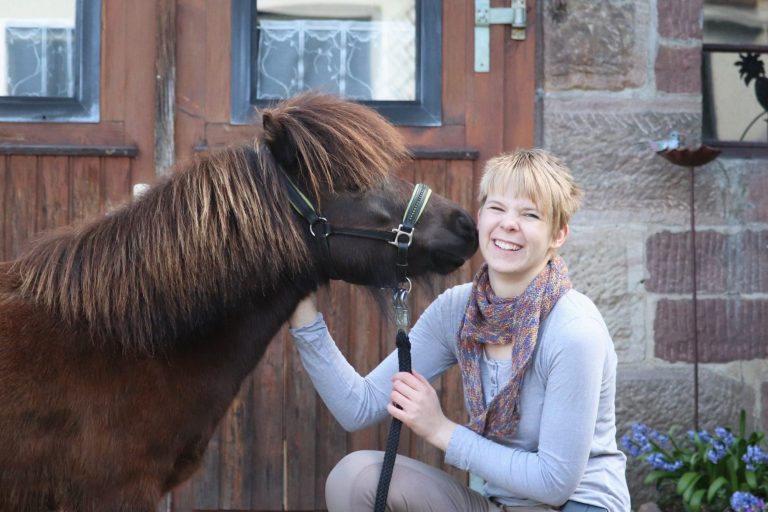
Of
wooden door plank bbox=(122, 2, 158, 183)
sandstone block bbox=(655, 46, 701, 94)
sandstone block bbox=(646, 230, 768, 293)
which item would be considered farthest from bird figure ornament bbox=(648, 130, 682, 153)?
wooden door plank bbox=(122, 2, 158, 183)

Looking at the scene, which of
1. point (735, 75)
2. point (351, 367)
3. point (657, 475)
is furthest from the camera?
point (735, 75)

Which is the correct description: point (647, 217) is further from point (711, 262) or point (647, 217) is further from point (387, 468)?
point (387, 468)

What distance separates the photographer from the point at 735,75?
409 cm

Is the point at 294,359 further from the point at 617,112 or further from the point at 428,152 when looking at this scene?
the point at 617,112

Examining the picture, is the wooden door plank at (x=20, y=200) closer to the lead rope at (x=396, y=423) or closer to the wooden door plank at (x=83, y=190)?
the wooden door plank at (x=83, y=190)

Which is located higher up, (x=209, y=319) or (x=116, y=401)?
(x=209, y=319)

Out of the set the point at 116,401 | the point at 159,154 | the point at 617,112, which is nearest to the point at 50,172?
the point at 159,154

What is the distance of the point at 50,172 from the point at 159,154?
442 mm

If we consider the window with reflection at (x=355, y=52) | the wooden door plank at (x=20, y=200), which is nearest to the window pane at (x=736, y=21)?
the window with reflection at (x=355, y=52)

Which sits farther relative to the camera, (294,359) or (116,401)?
(294,359)

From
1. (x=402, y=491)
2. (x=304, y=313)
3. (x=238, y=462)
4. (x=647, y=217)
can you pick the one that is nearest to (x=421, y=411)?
(x=402, y=491)

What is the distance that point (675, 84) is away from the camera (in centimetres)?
386

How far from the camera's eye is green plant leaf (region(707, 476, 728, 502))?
346 cm

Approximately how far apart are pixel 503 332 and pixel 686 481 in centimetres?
151
